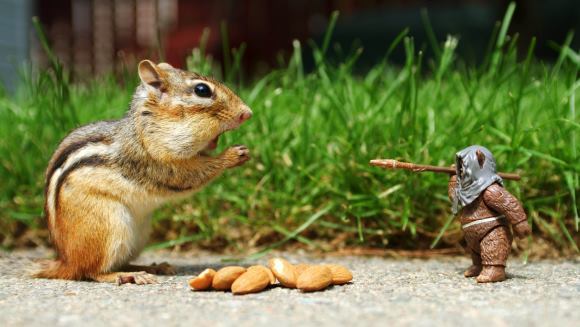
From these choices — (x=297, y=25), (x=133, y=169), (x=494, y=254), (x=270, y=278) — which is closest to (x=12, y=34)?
(x=297, y=25)

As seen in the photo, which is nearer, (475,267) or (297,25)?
(475,267)

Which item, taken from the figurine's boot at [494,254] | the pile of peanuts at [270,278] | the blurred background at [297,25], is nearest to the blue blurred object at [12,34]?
the blurred background at [297,25]

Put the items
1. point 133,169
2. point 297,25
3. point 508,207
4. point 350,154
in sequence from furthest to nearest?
point 297,25
point 350,154
point 133,169
point 508,207

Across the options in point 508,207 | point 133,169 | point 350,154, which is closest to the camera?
point 508,207

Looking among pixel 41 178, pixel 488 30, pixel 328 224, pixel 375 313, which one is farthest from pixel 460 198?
pixel 488 30

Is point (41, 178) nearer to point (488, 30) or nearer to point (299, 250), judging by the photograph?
point (299, 250)

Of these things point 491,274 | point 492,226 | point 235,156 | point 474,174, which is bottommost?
point 491,274

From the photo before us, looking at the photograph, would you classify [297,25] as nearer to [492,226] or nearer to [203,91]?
[203,91]

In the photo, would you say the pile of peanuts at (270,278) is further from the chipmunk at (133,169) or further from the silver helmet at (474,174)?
the silver helmet at (474,174)
